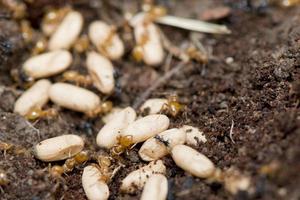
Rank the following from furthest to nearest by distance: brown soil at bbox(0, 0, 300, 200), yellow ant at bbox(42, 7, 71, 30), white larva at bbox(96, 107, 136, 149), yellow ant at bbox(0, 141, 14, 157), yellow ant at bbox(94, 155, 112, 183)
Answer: yellow ant at bbox(42, 7, 71, 30) < white larva at bbox(96, 107, 136, 149) < yellow ant at bbox(0, 141, 14, 157) < yellow ant at bbox(94, 155, 112, 183) < brown soil at bbox(0, 0, 300, 200)

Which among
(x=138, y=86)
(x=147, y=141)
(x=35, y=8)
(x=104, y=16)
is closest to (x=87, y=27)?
(x=104, y=16)

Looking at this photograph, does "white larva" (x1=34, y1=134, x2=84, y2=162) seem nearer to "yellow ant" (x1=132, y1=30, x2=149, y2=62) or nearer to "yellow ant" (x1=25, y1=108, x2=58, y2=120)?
"yellow ant" (x1=25, y1=108, x2=58, y2=120)

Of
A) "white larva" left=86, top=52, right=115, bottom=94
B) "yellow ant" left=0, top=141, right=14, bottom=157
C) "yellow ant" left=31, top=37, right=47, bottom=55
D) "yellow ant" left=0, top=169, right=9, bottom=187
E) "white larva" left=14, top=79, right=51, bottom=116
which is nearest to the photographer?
"yellow ant" left=0, top=169, right=9, bottom=187

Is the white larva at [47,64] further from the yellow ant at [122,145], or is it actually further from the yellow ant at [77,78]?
the yellow ant at [122,145]

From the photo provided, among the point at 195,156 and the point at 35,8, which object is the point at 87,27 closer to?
the point at 35,8

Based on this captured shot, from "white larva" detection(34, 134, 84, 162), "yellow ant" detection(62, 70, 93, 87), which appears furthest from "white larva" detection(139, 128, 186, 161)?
"yellow ant" detection(62, 70, 93, 87)

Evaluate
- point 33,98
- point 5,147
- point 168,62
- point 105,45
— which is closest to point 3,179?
point 5,147
